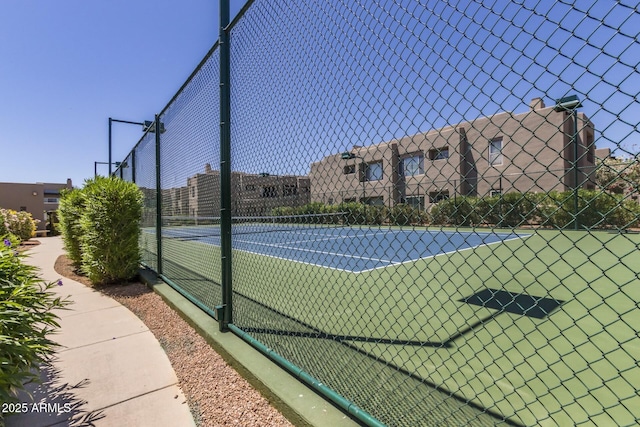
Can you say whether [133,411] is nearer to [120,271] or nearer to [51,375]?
[51,375]

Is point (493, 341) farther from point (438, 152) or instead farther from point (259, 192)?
point (259, 192)

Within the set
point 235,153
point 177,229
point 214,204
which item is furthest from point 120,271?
point 235,153

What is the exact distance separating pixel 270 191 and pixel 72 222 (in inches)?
252

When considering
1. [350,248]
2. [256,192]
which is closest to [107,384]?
[256,192]

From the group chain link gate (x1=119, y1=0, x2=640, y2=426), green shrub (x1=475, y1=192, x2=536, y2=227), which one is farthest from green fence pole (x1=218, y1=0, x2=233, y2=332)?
green shrub (x1=475, y1=192, x2=536, y2=227)

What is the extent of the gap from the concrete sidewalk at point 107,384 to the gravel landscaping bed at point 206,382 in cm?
8

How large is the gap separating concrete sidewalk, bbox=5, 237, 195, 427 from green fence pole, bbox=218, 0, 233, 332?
2.43 ft

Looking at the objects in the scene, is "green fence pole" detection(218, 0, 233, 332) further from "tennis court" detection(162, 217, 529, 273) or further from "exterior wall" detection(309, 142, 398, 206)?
"exterior wall" detection(309, 142, 398, 206)

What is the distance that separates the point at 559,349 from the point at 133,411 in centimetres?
339

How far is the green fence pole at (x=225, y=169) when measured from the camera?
3195 millimetres

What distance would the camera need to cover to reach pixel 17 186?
3206 centimetres

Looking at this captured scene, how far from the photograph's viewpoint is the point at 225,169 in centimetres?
329

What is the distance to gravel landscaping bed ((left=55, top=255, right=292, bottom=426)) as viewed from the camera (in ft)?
6.74

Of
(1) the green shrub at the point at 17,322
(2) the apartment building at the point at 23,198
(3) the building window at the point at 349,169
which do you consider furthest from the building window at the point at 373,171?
(2) the apartment building at the point at 23,198
